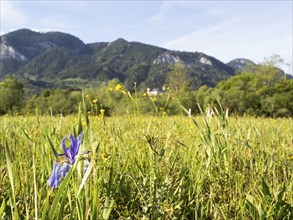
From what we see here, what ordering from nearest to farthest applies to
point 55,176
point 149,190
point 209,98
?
point 55,176 → point 149,190 → point 209,98

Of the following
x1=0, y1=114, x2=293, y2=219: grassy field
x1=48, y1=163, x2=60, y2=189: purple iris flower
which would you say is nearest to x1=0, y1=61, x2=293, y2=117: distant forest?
x1=0, y1=114, x2=293, y2=219: grassy field

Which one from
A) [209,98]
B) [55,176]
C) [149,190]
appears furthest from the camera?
[209,98]

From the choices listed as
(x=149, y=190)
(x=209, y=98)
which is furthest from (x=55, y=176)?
(x=209, y=98)

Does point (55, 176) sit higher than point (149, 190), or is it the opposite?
point (55, 176)

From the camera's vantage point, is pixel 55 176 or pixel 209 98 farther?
pixel 209 98

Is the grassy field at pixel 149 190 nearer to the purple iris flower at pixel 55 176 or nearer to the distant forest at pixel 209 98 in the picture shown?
the purple iris flower at pixel 55 176

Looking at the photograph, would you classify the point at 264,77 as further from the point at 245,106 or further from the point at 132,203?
the point at 132,203

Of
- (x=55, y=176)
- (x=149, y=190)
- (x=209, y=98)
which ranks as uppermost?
(x=55, y=176)

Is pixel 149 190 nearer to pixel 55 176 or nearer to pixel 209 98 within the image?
pixel 55 176

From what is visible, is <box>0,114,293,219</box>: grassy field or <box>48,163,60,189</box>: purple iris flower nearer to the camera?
<box>48,163,60,189</box>: purple iris flower

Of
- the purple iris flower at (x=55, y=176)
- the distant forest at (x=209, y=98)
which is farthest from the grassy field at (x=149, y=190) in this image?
the distant forest at (x=209, y=98)

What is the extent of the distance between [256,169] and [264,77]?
60351 millimetres

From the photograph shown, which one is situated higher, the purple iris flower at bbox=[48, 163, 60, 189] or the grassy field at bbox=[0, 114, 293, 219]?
the purple iris flower at bbox=[48, 163, 60, 189]

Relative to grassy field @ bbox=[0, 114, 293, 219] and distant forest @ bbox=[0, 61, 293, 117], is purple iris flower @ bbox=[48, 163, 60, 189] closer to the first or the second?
grassy field @ bbox=[0, 114, 293, 219]
